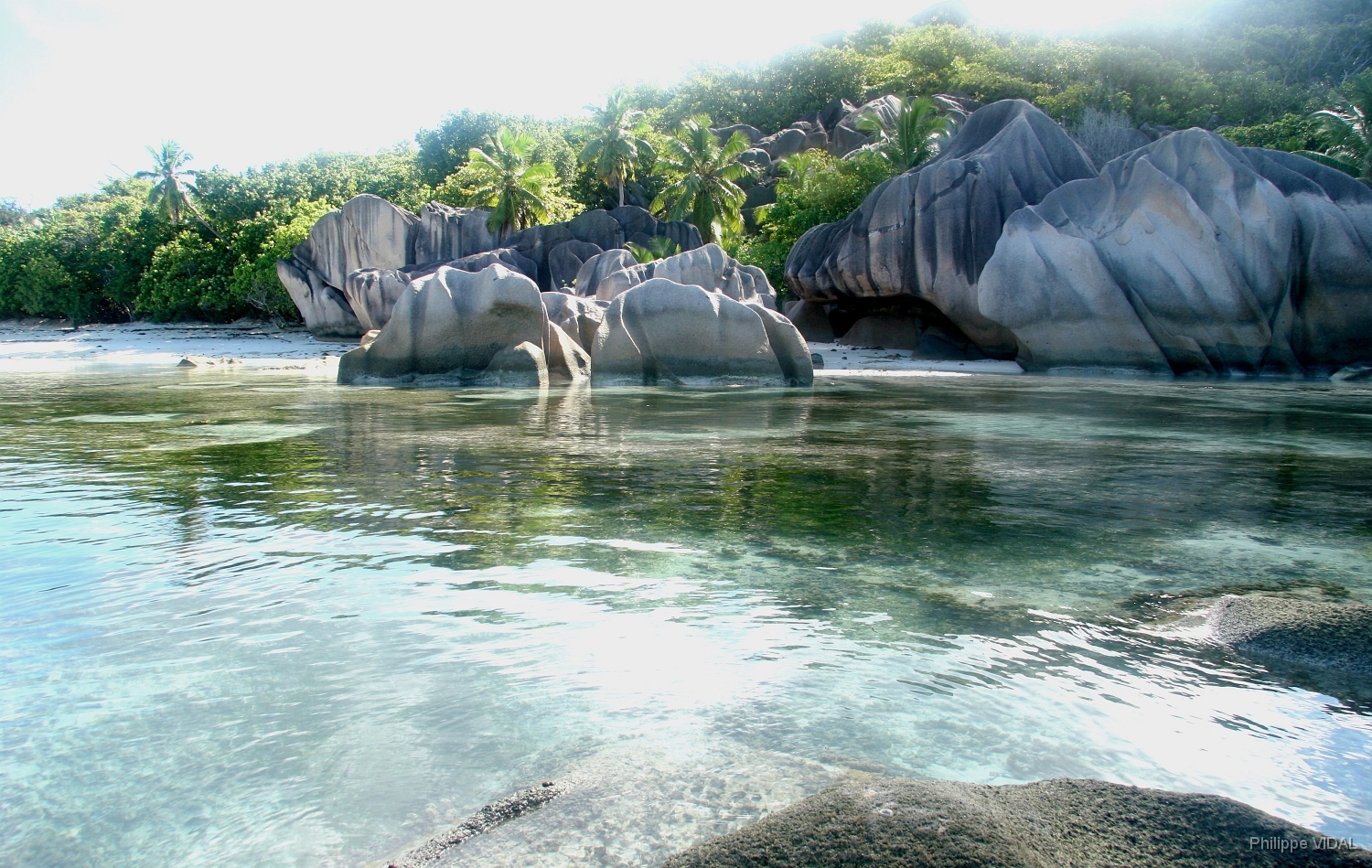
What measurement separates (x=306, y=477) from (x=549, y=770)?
4.29 m

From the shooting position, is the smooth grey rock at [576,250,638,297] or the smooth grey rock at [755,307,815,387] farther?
the smooth grey rock at [576,250,638,297]

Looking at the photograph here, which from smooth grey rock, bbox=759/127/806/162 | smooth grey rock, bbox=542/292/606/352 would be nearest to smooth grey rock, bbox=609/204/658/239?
smooth grey rock, bbox=759/127/806/162

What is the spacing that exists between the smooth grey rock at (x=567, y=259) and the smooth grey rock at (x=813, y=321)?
7.05 m

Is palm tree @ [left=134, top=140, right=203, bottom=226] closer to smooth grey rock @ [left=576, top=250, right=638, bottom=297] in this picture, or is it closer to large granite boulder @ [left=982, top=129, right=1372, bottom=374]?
smooth grey rock @ [left=576, top=250, right=638, bottom=297]

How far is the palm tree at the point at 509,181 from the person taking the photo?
104 feet

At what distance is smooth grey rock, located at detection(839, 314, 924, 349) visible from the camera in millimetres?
22938

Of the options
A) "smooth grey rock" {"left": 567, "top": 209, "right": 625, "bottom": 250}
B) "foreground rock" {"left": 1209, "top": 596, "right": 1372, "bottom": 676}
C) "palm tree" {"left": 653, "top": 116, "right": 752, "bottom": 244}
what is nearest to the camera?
"foreground rock" {"left": 1209, "top": 596, "right": 1372, "bottom": 676}

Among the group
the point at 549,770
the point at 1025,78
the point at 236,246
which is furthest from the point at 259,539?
the point at 1025,78

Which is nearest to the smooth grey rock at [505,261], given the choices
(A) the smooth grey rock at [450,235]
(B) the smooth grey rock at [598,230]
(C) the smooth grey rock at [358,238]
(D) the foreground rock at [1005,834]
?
(A) the smooth grey rock at [450,235]

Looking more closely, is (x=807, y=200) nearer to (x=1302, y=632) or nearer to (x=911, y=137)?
(x=911, y=137)

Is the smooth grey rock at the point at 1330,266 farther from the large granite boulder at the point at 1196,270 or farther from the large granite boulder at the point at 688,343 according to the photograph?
the large granite boulder at the point at 688,343

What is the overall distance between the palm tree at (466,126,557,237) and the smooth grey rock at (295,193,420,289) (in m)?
3.24

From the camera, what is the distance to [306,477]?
5.78 metres

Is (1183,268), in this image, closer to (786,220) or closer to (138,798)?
(786,220)
